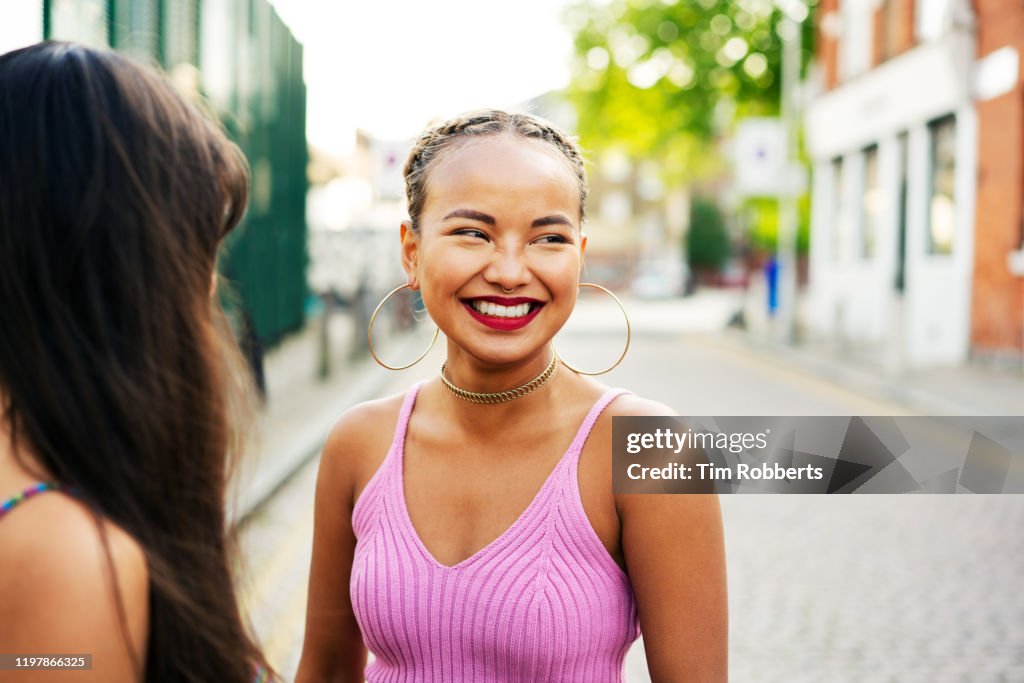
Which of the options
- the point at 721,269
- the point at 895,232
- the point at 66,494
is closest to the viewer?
the point at 66,494

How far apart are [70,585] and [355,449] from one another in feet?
3.30

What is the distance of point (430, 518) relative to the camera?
2.03m

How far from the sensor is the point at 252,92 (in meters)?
16.0

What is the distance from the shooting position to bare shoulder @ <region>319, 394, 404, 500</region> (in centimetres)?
217

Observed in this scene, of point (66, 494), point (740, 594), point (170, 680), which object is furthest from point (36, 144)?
point (740, 594)

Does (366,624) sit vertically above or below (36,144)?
below

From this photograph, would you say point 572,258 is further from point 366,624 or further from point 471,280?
point 366,624

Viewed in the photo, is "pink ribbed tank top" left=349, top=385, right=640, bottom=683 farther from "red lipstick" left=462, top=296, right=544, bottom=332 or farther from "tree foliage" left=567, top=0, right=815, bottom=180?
"tree foliage" left=567, top=0, right=815, bottom=180

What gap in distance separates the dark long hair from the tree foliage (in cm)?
2963

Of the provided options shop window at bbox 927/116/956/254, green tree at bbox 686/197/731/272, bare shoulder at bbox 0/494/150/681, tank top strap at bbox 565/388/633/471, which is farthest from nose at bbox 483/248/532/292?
green tree at bbox 686/197/731/272

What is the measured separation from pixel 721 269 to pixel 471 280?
271 feet

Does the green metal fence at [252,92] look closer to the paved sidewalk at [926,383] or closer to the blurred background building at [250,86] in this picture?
the blurred background building at [250,86]

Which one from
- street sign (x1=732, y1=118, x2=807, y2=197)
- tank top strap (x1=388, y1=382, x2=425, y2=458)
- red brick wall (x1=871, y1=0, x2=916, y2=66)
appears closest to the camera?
tank top strap (x1=388, y1=382, x2=425, y2=458)

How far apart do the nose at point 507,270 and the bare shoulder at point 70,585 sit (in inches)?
34.0
